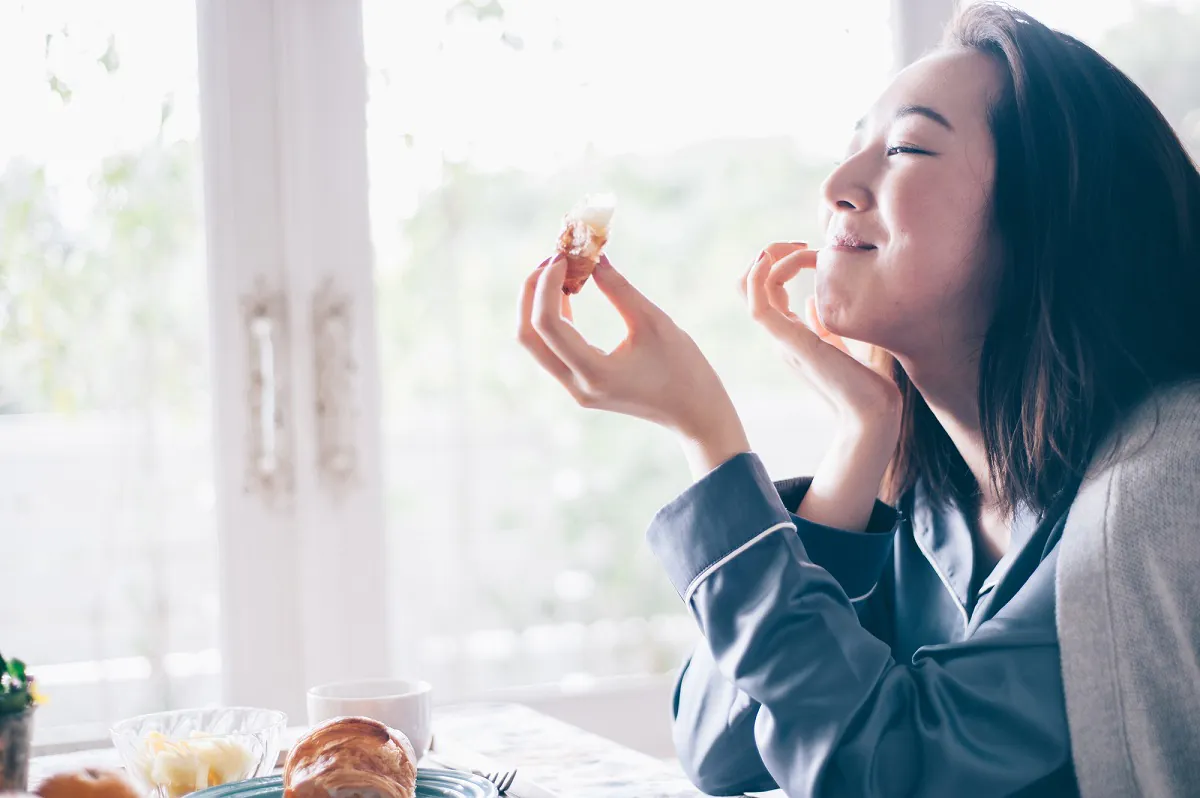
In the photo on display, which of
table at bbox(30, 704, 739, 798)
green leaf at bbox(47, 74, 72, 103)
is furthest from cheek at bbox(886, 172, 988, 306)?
green leaf at bbox(47, 74, 72, 103)

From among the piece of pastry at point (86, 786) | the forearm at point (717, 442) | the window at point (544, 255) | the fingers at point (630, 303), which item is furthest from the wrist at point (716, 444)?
the window at point (544, 255)

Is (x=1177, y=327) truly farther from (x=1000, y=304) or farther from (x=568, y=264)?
(x=568, y=264)

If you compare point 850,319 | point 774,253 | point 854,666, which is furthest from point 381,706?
point 774,253

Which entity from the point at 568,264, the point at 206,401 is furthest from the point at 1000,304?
the point at 206,401

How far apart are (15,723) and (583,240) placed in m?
0.58

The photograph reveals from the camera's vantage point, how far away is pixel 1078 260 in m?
1.04

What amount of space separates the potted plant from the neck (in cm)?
79

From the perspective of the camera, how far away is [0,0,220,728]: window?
1961mm

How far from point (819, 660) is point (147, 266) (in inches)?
59.1

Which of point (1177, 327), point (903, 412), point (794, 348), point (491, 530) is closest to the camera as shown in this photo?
point (1177, 327)

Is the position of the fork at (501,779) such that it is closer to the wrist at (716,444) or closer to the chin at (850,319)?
the wrist at (716,444)

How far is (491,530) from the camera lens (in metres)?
2.18

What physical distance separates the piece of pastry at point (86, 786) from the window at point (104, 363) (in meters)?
1.26

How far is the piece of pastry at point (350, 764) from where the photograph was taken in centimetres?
76
